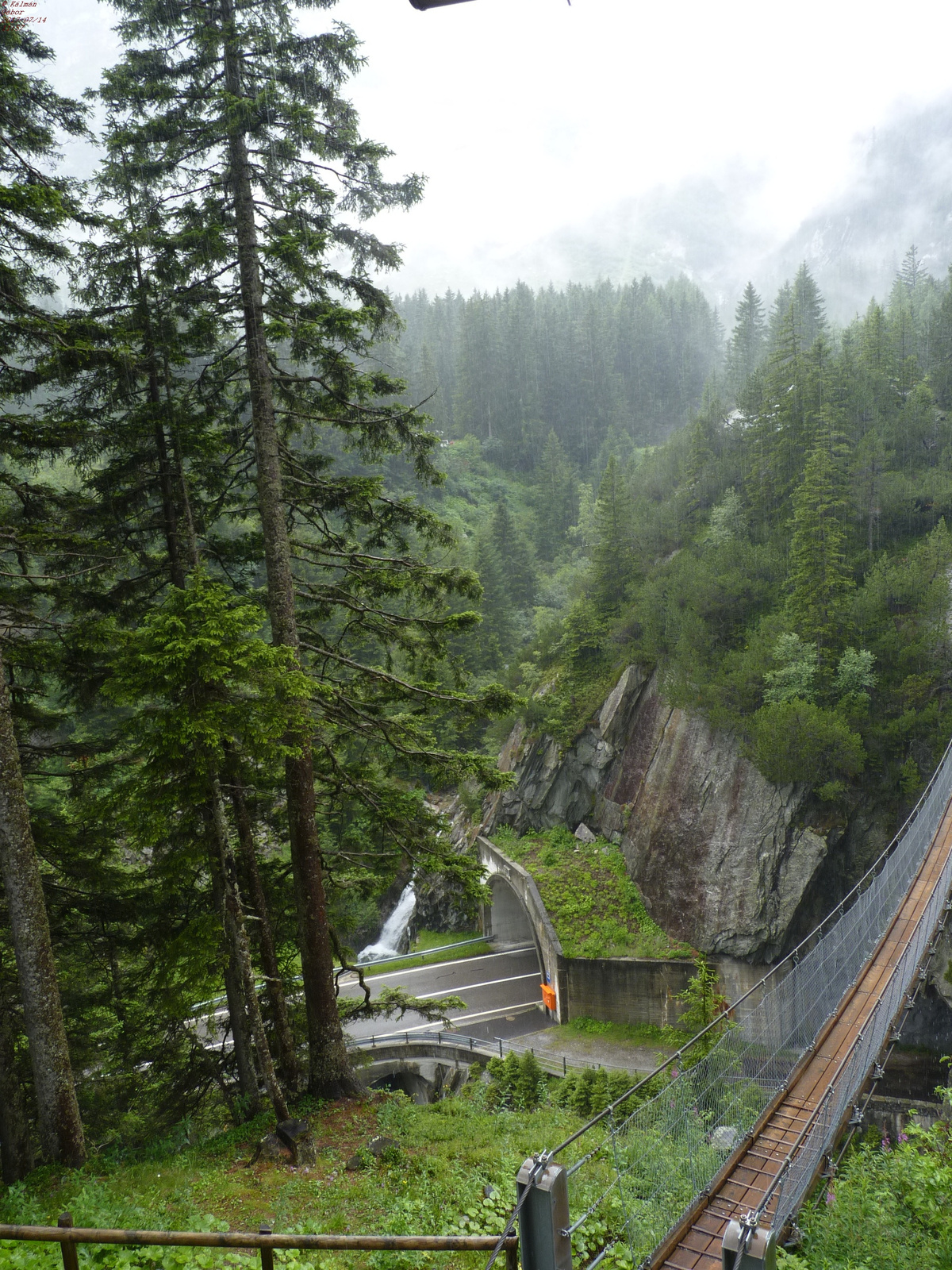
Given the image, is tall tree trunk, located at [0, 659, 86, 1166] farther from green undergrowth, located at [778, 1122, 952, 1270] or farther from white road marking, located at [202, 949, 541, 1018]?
white road marking, located at [202, 949, 541, 1018]

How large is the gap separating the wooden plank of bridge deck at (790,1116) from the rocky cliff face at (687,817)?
20.4ft

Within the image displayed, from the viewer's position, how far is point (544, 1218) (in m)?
2.78

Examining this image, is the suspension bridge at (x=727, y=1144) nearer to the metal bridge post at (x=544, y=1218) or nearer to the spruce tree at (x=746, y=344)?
the metal bridge post at (x=544, y=1218)

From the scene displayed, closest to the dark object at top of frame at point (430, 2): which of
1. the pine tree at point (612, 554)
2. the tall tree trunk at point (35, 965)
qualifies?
the tall tree trunk at point (35, 965)

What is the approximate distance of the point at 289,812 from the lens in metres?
8.30

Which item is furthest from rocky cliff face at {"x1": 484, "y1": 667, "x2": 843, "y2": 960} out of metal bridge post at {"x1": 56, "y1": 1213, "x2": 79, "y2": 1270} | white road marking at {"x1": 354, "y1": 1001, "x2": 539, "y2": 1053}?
metal bridge post at {"x1": 56, "y1": 1213, "x2": 79, "y2": 1270}

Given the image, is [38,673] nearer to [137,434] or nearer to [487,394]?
[137,434]

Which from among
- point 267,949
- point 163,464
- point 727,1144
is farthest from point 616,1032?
point 163,464

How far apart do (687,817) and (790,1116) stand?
1480 centimetres

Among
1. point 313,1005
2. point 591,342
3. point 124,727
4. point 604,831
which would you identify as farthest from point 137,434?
point 591,342

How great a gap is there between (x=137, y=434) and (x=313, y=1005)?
23.4ft

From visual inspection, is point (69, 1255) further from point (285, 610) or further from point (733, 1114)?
point (733, 1114)

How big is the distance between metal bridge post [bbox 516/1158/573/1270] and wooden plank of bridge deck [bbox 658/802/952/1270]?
3.02 m

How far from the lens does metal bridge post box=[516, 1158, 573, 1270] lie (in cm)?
273
